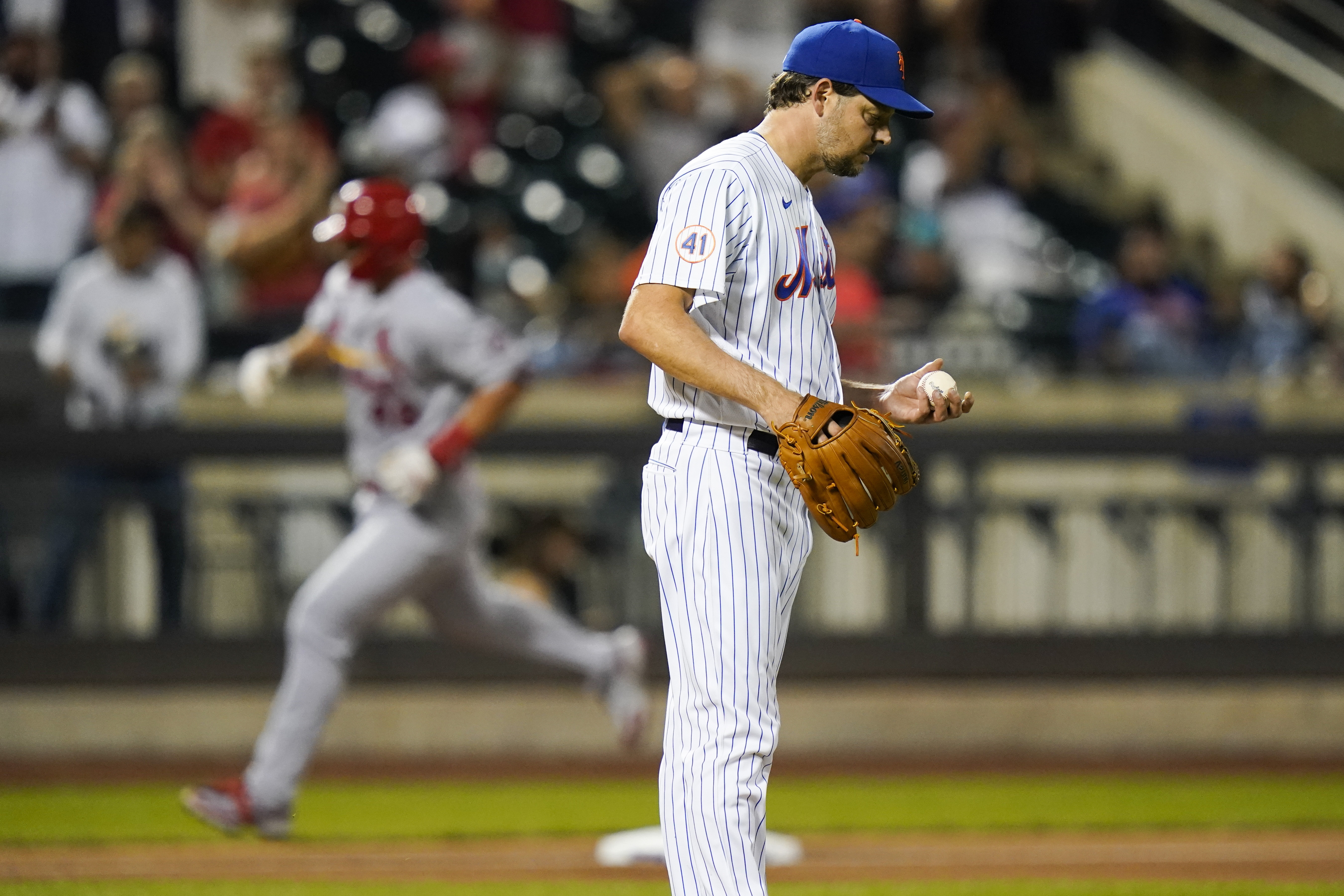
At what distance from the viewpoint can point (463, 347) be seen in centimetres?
656

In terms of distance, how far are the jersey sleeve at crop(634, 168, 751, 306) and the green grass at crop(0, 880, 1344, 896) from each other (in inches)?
103

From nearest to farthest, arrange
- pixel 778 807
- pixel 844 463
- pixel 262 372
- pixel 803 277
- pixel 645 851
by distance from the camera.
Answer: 1. pixel 844 463
2. pixel 803 277
3. pixel 645 851
4. pixel 262 372
5. pixel 778 807

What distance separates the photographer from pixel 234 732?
8.94 m

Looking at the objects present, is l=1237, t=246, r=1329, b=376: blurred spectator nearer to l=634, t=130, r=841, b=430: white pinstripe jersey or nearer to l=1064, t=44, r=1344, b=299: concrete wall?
l=1064, t=44, r=1344, b=299: concrete wall

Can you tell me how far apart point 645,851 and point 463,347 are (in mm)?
1863

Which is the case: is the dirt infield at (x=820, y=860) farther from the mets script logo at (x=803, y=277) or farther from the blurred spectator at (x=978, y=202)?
the blurred spectator at (x=978, y=202)

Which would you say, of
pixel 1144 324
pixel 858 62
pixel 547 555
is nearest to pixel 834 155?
pixel 858 62

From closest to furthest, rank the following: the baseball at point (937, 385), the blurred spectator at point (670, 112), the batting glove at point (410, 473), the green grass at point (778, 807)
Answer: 1. the baseball at point (937, 385)
2. the batting glove at point (410, 473)
3. the green grass at point (778, 807)
4. the blurred spectator at point (670, 112)

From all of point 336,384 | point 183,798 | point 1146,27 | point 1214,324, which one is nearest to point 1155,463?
point 1214,324

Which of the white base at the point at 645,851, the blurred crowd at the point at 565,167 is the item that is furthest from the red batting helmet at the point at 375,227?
the blurred crowd at the point at 565,167

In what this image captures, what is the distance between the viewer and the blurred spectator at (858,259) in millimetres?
9625

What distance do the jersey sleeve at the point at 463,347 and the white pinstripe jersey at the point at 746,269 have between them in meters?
2.66

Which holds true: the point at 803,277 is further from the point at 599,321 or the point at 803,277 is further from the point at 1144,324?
the point at 1144,324

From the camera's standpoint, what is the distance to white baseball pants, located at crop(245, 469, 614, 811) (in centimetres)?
630
